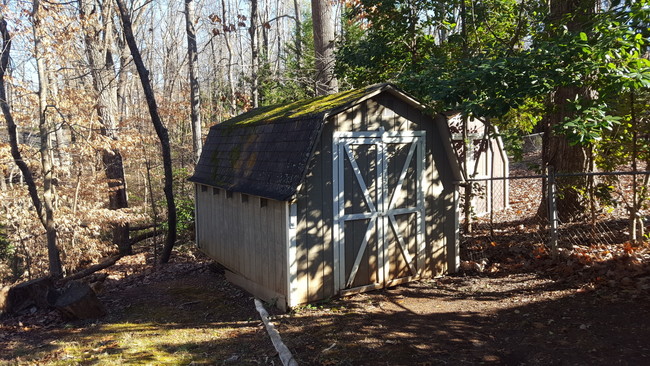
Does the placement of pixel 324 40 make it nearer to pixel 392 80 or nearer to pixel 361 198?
pixel 392 80

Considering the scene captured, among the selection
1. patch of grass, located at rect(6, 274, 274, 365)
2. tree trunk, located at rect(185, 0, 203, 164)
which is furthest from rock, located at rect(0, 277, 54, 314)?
tree trunk, located at rect(185, 0, 203, 164)

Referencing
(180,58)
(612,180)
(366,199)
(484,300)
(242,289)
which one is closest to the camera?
(484,300)

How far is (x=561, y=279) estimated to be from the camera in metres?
7.01

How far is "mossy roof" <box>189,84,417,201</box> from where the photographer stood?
663 cm

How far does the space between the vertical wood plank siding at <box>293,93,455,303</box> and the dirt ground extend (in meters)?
0.37

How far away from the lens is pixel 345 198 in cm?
709

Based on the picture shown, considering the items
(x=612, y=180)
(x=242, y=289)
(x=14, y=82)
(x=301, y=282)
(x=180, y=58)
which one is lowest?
(x=242, y=289)

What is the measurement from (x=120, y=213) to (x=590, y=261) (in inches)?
445

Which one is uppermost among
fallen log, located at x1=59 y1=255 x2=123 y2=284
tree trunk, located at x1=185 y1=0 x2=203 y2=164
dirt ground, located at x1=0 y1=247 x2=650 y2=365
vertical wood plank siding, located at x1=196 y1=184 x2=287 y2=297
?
tree trunk, located at x1=185 y1=0 x2=203 y2=164

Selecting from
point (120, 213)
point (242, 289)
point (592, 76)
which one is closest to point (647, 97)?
point (592, 76)

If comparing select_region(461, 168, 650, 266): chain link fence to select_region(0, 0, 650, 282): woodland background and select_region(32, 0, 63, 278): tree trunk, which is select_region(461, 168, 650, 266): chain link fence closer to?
select_region(0, 0, 650, 282): woodland background

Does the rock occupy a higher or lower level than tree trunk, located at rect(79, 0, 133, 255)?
lower

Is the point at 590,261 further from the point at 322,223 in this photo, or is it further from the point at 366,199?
the point at 322,223

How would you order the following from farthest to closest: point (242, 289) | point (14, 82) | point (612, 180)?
point (14, 82)
point (242, 289)
point (612, 180)
